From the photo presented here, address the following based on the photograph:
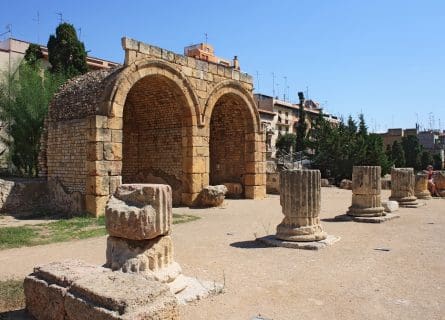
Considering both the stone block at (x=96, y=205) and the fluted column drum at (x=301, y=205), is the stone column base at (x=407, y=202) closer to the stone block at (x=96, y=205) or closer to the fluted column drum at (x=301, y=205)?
the fluted column drum at (x=301, y=205)

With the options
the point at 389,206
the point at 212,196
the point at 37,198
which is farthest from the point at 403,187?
the point at 37,198

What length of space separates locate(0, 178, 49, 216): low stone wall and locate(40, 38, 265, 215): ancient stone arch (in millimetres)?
411

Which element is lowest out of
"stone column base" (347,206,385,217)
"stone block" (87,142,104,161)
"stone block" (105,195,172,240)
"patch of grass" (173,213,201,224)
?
"patch of grass" (173,213,201,224)

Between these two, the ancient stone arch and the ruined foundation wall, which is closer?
the ancient stone arch

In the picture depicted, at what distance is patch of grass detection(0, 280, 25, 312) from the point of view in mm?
Result: 4324

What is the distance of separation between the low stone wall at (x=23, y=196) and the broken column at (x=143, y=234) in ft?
27.6

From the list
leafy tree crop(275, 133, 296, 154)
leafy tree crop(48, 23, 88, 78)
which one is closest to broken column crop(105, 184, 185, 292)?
leafy tree crop(48, 23, 88, 78)

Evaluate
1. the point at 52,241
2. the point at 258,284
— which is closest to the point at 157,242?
the point at 258,284

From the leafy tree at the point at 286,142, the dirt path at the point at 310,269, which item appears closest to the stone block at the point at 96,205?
the dirt path at the point at 310,269

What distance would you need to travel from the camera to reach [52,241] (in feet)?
26.3

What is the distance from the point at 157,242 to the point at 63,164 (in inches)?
332

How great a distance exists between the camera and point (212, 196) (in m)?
13.2

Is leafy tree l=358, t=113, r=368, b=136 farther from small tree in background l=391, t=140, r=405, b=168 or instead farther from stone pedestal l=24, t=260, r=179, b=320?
stone pedestal l=24, t=260, r=179, b=320

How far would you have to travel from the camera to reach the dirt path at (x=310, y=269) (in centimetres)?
427
